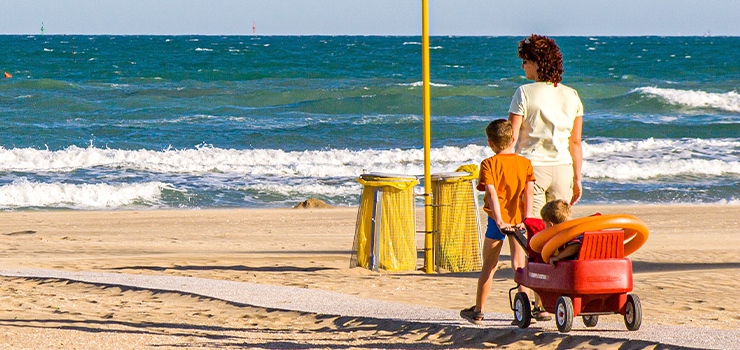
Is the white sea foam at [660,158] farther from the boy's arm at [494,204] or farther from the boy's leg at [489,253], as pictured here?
the boy's arm at [494,204]

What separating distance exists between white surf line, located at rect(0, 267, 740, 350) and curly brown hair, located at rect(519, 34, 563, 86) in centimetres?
140

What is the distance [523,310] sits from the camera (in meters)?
4.40

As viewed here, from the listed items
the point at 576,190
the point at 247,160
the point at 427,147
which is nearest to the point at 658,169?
the point at 247,160

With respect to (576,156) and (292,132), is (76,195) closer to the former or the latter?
(292,132)

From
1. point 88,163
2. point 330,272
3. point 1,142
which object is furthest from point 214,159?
point 330,272

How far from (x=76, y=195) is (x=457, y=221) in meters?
8.05

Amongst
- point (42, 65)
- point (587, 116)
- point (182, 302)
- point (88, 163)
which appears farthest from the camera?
point (42, 65)

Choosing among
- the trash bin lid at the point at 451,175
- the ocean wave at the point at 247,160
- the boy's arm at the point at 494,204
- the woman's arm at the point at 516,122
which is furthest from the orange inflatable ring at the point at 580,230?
the ocean wave at the point at 247,160

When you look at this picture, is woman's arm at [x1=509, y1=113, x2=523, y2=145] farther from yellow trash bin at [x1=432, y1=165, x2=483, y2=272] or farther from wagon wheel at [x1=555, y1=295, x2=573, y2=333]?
yellow trash bin at [x1=432, y1=165, x2=483, y2=272]

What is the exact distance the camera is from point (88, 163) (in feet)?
54.7

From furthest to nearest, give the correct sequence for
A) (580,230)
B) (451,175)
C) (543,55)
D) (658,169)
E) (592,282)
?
(658,169) → (451,175) → (543,55) → (592,282) → (580,230)

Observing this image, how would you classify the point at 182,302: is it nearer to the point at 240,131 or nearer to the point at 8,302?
the point at 8,302

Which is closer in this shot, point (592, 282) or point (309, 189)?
point (592, 282)

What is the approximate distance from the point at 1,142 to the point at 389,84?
19.3 m
